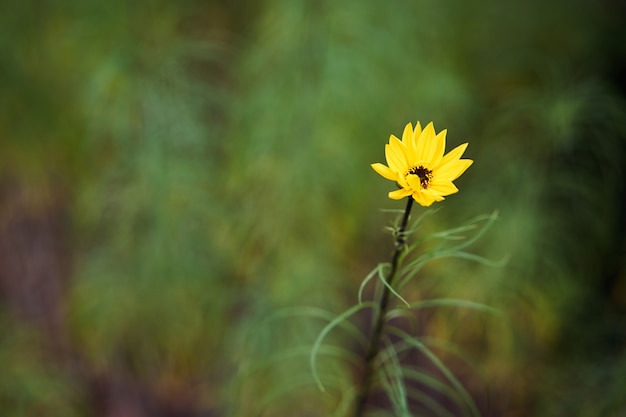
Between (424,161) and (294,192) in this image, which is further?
(294,192)

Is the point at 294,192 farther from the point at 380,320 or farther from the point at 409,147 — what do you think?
the point at 409,147

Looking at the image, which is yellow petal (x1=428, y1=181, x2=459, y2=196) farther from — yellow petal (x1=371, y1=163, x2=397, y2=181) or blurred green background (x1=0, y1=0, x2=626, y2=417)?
blurred green background (x1=0, y1=0, x2=626, y2=417)

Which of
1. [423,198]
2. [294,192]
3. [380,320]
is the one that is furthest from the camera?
[294,192]

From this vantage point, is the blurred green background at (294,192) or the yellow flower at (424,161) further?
the blurred green background at (294,192)

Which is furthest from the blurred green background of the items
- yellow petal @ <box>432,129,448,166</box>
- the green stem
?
yellow petal @ <box>432,129,448,166</box>

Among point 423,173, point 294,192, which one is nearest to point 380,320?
point 423,173

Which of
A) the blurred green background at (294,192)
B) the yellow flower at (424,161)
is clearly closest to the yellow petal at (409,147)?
the yellow flower at (424,161)

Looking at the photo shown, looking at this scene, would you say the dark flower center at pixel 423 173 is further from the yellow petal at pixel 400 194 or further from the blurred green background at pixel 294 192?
the blurred green background at pixel 294 192
